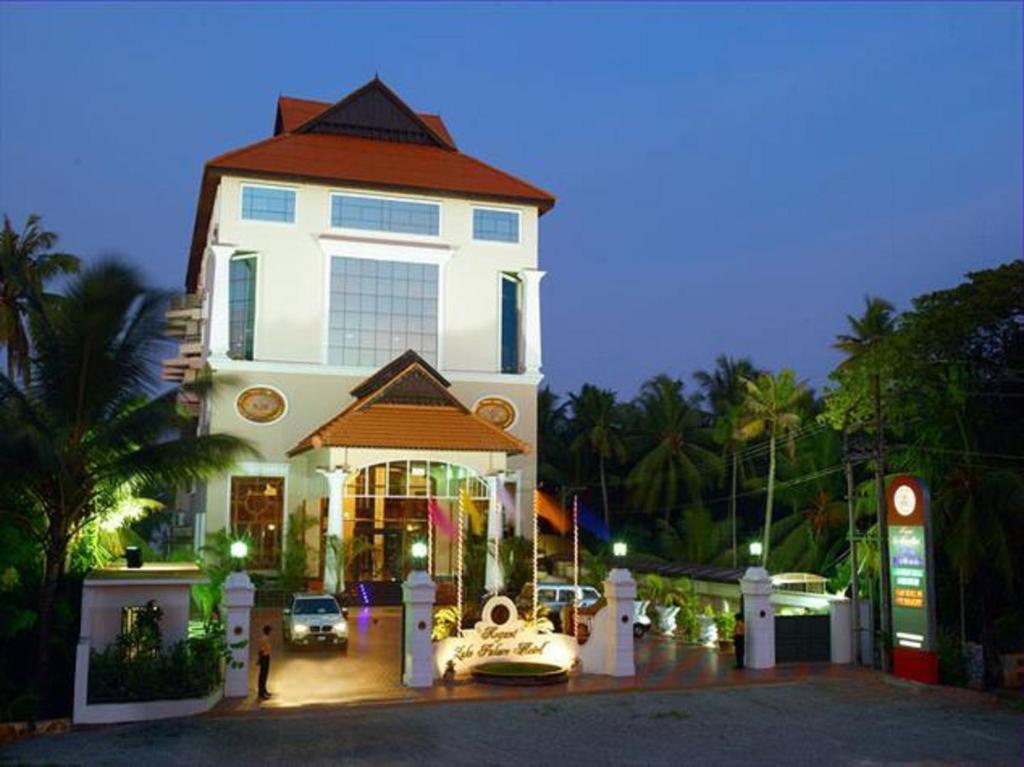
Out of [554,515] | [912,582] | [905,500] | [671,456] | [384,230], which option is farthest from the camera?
[671,456]

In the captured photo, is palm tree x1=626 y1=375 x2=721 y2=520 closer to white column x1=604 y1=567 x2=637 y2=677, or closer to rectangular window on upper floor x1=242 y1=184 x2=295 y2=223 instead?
rectangular window on upper floor x1=242 y1=184 x2=295 y2=223

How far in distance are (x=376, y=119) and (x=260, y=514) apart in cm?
1663

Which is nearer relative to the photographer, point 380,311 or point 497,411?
point 380,311

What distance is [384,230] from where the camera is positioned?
38125mm

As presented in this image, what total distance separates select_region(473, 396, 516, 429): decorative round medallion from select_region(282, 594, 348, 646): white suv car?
14.4 m

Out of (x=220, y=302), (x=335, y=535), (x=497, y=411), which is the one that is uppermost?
(x=220, y=302)

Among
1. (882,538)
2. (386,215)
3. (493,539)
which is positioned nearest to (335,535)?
(493,539)

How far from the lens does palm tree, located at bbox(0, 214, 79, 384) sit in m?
30.2

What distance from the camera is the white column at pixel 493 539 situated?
3203 centimetres

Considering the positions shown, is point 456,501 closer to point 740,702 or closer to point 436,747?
point 740,702

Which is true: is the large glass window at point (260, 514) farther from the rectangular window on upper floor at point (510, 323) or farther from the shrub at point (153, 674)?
the shrub at point (153, 674)

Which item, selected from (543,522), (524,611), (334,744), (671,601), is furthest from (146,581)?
(543,522)

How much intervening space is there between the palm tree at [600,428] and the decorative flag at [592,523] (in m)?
0.58

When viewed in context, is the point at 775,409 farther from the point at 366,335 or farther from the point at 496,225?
the point at 366,335
